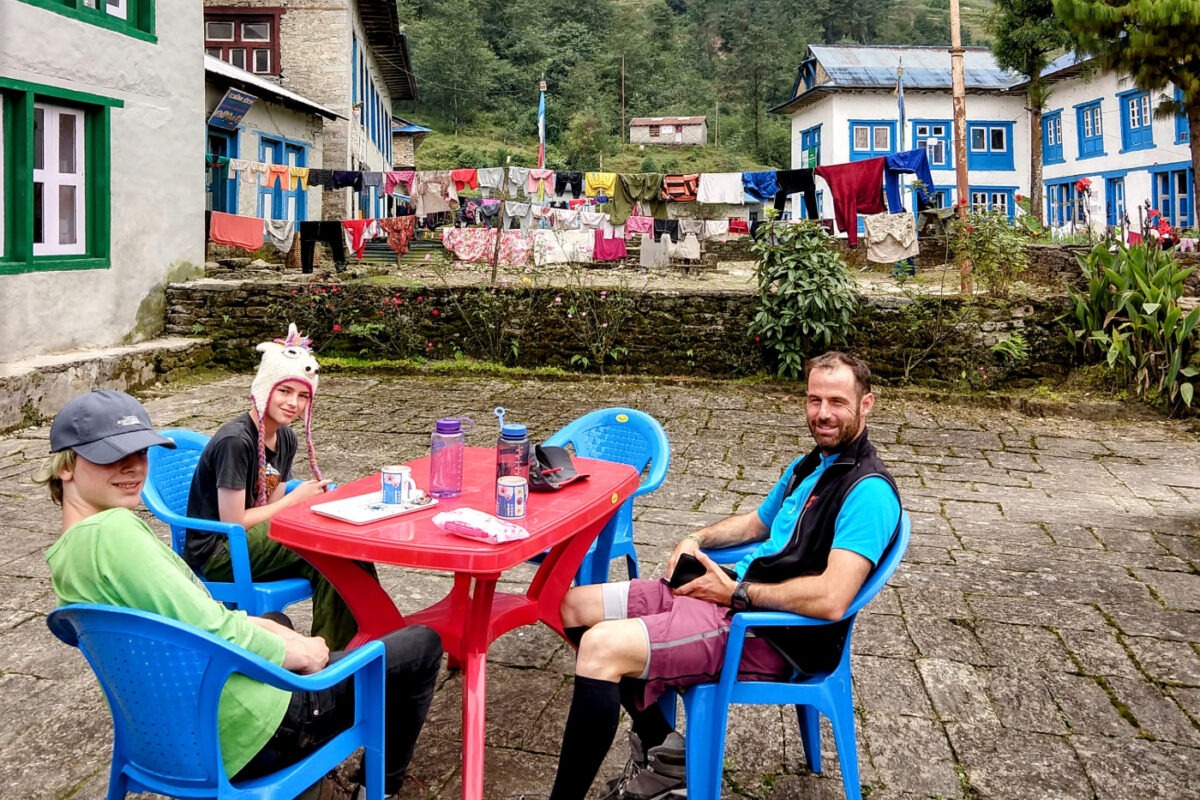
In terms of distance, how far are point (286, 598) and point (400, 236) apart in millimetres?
11653

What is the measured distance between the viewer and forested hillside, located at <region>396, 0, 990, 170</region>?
52.5 meters

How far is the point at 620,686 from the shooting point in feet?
7.78

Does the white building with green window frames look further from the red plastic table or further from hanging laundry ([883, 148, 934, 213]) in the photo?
hanging laundry ([883, 148, 934, 213])

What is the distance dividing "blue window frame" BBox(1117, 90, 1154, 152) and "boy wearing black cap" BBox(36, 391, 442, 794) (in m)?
27.9

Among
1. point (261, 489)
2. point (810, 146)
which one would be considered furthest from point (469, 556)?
point (810, 146)

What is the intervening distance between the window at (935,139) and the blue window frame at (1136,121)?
22.8 ft

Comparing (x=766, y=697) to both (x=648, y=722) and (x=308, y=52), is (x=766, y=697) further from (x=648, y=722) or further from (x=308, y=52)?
(x=308, y=52)

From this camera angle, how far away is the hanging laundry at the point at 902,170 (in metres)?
12.6

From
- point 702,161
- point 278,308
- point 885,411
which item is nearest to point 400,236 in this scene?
point 278,308

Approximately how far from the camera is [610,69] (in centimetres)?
6506

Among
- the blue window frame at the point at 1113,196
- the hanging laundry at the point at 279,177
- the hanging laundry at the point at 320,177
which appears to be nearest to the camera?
the hanging laundry at the point at 279,177

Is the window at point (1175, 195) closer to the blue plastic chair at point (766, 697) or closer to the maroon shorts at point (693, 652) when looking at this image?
the blue plastic chair at point (766, 697)

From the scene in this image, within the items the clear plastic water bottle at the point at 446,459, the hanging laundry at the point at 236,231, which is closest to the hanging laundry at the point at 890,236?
the hanging laundry at the point at 236,231

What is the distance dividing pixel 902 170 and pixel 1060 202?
20758 millimetres
